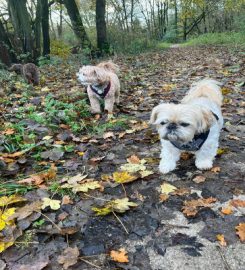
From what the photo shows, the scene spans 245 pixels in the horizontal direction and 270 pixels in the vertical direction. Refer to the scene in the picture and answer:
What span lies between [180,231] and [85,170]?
152 centimetres

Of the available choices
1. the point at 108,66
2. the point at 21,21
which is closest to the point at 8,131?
the point at 108,66

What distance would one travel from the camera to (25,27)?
13.4 metres

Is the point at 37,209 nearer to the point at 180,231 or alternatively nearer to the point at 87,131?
the point at 180,231

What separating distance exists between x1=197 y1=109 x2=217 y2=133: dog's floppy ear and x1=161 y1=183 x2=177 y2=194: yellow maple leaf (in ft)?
2.19

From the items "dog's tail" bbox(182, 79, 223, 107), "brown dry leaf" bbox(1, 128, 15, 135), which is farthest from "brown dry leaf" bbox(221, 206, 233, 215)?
"brown dry leaf" bbox(1, 128, 15, 135)

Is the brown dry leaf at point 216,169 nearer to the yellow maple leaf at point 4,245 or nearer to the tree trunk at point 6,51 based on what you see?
the yellow maple leaf at point 4,245

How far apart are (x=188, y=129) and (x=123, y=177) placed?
0.87 meters

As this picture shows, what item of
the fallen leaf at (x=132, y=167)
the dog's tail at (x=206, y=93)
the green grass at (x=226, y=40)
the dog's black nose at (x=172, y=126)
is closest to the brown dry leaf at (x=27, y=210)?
the fallen leaf at (x=132, y=167)

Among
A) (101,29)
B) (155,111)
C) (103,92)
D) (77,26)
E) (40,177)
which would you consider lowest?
(40,177)

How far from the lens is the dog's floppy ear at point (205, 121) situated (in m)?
3.52

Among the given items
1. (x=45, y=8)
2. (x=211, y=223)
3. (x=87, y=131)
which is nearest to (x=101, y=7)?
(x=45, y=8)

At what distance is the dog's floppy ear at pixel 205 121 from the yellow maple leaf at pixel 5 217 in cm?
204

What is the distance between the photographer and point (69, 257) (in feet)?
8.34

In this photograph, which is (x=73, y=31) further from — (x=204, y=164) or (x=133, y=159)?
(x=204, y=164)
